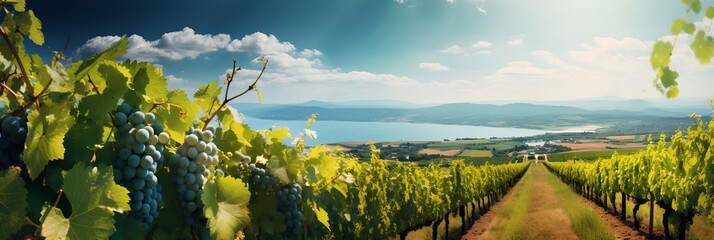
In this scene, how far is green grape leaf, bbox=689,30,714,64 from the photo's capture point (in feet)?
8.77

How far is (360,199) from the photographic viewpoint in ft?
27.4

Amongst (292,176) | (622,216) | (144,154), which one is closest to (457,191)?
(622,216)

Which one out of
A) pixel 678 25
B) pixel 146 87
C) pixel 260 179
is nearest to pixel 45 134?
pixel 146 87

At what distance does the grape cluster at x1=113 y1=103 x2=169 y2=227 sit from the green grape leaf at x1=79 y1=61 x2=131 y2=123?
5cm

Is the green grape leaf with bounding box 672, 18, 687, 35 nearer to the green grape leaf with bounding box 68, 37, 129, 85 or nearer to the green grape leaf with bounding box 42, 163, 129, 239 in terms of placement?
the green grape leaf with bounding box 68, 37, 129, 85

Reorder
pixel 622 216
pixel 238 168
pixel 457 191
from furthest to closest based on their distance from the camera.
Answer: pixel 622 216 < pixel 457 191 < pixel 238 168

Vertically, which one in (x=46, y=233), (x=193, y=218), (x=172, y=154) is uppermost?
(x=172, y=154)

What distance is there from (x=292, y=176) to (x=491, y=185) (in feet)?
81.3

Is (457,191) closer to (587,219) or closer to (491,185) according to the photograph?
(587,219)

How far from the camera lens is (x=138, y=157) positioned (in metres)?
1.67

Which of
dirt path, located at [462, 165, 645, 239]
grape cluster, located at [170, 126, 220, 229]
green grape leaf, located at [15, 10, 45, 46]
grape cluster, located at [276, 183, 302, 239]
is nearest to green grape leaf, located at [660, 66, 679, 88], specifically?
grape cluster, located at [276, 183, 302, 239]

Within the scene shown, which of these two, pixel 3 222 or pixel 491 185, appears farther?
pixel 491 185

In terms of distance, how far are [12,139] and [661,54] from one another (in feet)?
9.94

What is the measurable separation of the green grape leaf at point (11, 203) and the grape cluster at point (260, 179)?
1493 mm
